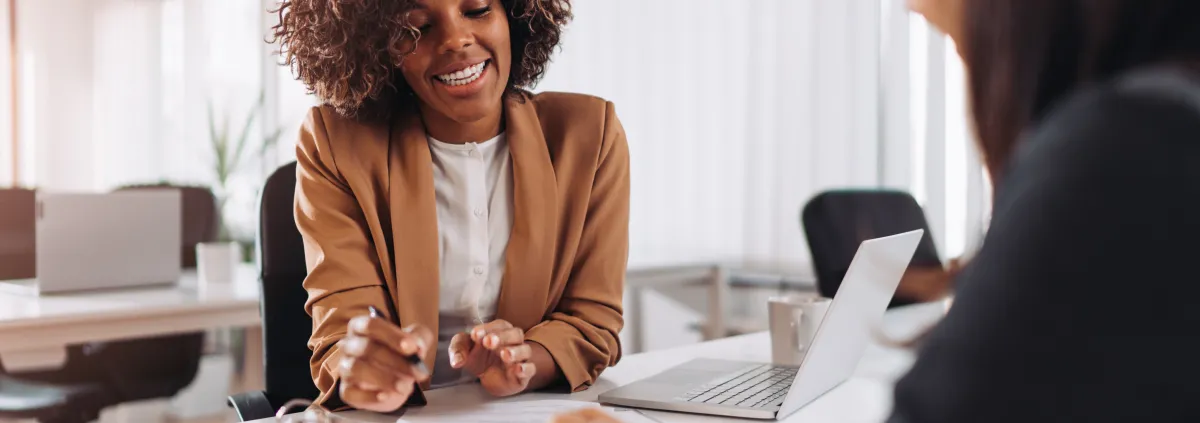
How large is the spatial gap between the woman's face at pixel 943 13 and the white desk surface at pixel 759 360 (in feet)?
1.01

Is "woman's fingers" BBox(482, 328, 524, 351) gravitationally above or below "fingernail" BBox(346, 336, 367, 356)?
below

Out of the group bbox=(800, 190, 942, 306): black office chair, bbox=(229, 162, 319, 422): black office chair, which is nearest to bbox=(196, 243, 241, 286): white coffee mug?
bbox=(229, 162, 319, 422): black office chair

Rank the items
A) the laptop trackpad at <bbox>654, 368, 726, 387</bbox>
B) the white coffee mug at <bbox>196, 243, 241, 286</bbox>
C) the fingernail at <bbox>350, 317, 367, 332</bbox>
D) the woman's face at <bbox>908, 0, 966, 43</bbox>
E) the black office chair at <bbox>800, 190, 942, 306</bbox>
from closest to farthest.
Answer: the woman's face at <bbox>908, 0, 966, 43</bbox> → the fingernail at <bbox>350, 317, 367, 332</bbox> → the laptop trackpad at <bbox>654, 368, 726, 387</bbox> → the black office chair at <bbox>800, 190, 942, 306</bbox> → the white coffee mug at <bbox>196, 243, 241, 286</bbox>

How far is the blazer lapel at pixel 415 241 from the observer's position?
1.23 m

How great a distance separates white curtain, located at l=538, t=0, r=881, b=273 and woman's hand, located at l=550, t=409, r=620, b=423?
218 centimetres

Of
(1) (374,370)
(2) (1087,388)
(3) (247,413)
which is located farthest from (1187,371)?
(3) (247,413)

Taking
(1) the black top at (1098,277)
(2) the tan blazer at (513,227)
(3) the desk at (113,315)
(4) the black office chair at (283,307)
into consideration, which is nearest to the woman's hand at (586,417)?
(2) the tan blazer at (513,227)

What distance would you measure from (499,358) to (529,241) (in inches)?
9.6

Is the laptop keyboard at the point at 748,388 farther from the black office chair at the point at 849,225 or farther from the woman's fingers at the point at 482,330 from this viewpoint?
the black office chair at the point at 849,225

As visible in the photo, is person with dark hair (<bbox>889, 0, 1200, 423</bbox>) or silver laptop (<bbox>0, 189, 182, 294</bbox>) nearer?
person with dark hair (<bbox>889, 0, 1200, 423</bbox>)

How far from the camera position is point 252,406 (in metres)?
1.32

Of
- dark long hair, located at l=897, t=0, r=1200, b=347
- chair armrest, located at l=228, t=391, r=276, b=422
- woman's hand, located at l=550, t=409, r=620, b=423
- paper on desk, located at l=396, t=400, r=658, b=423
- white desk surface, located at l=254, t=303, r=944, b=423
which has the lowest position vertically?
chair armrest, located at l=228, t=391, r=276, b=422

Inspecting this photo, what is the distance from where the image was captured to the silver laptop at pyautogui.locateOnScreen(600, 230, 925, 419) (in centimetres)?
93

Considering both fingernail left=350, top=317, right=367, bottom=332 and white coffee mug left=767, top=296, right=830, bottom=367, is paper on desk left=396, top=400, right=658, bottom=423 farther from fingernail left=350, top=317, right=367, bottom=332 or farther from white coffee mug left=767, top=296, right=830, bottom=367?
white coffee mug left=767, top=296, right=830, bottom=367
